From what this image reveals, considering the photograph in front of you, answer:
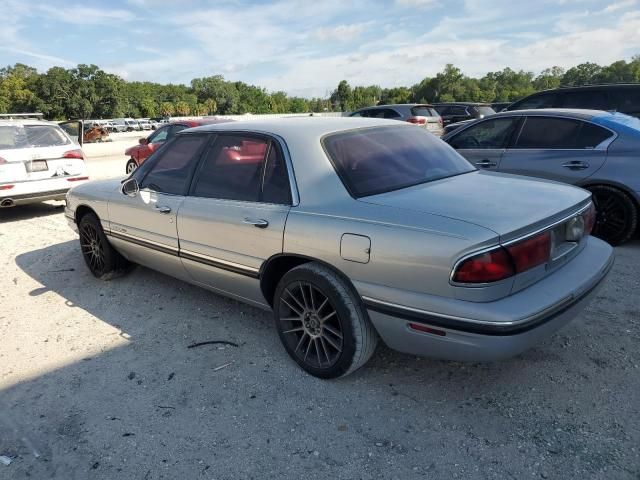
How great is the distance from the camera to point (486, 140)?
19.3 ft

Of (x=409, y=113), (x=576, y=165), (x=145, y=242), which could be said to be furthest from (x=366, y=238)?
(x=409, y=113)

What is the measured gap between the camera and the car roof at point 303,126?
3191mm

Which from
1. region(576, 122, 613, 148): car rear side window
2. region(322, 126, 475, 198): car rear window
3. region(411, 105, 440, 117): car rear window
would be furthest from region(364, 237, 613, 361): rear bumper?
region(411, 105, 440, 117): car rear window

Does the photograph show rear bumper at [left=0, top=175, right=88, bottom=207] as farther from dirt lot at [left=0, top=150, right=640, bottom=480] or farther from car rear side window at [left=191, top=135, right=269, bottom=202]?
car rear side window at [left=191, top=135, right=269, bottom=202]

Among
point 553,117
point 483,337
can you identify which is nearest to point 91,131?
point 553,117

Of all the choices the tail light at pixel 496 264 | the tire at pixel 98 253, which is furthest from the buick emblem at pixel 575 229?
the tire at pixel 98 253

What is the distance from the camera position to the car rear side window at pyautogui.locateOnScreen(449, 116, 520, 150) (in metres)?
5.70

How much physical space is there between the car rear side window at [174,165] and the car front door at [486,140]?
3.26 meters

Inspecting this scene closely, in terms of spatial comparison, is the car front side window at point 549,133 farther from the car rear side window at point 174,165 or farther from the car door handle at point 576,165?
the car rear side window at point 174,165

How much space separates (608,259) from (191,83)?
119166 millimetres

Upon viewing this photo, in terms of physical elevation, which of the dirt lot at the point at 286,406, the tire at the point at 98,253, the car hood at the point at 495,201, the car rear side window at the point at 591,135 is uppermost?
the car rear side window at the point at 591,135

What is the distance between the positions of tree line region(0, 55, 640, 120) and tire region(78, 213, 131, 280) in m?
65.7

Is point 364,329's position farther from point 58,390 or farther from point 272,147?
point 58,390

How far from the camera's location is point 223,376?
122 inches
